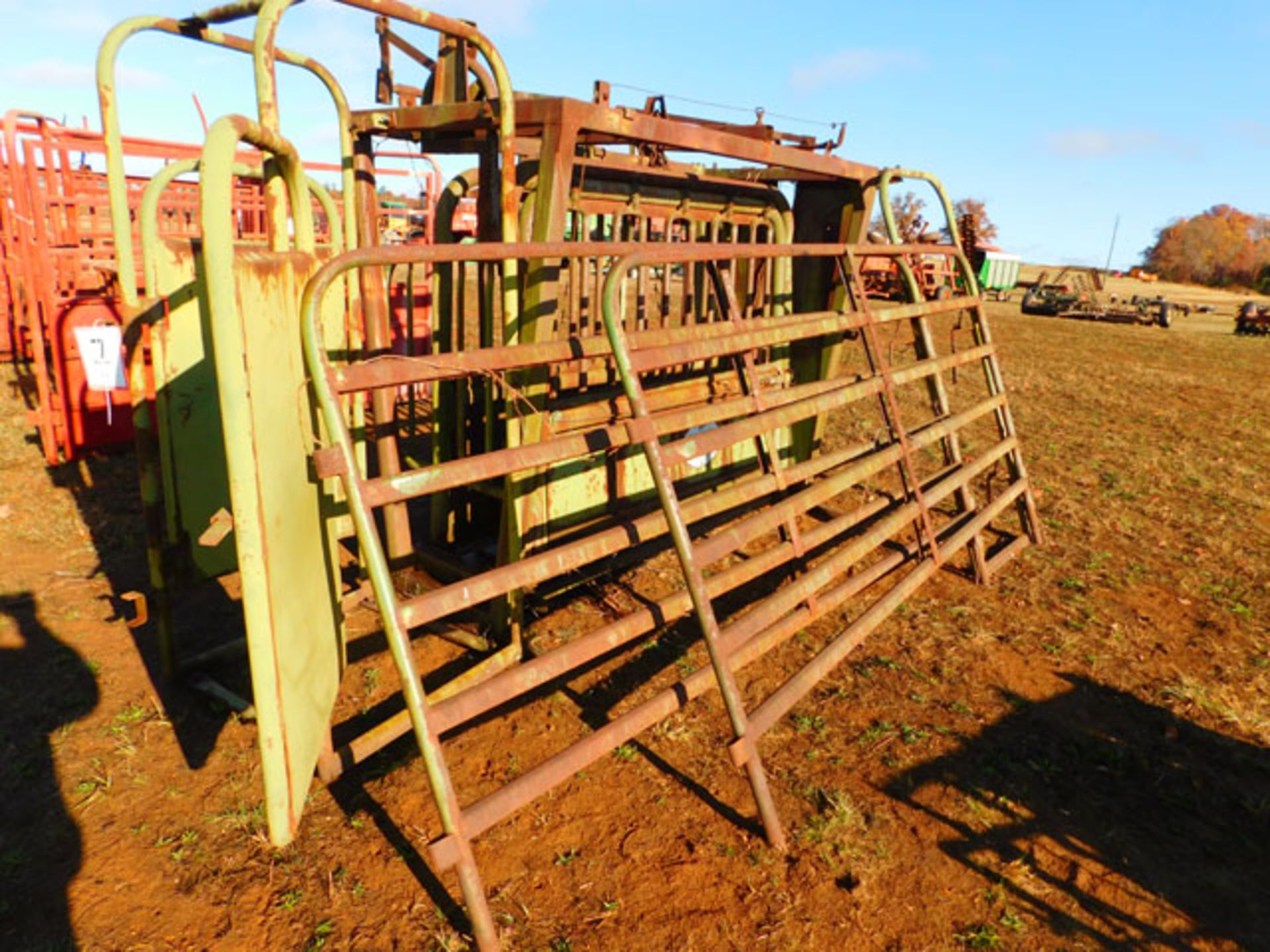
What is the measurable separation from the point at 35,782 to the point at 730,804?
8.66ft

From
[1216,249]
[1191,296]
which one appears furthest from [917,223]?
[1216,249]

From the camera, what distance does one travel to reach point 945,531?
4953 mm

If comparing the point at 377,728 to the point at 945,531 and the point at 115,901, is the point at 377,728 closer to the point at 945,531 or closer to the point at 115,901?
the point at 115,901

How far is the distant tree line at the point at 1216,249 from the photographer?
68.4 meters

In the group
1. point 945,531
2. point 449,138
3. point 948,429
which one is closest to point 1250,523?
point 945,531

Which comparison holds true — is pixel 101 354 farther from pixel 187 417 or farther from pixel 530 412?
pixel 530 412

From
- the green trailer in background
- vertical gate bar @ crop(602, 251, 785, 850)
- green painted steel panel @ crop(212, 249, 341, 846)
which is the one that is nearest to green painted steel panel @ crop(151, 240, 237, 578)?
green painted steel panel @ crop(212, 249, 341, 846)

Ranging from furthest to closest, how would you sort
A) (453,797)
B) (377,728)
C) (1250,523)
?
(1250,523)
(377,728)
(453,797)

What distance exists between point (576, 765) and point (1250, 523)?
6.42 metres

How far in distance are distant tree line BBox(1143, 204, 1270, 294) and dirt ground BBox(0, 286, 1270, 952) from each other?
79.8 m

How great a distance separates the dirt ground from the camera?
235cm

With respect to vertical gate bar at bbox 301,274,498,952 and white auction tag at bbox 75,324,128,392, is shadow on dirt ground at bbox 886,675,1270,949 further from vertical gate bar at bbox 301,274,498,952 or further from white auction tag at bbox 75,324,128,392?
white auction tag at bbox 75,324,128,392

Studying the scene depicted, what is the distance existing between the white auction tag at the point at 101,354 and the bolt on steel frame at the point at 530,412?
72cm

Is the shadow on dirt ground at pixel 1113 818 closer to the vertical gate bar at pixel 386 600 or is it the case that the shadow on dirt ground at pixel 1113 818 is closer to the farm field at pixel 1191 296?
the vertical gate bar at pixel 386 600
